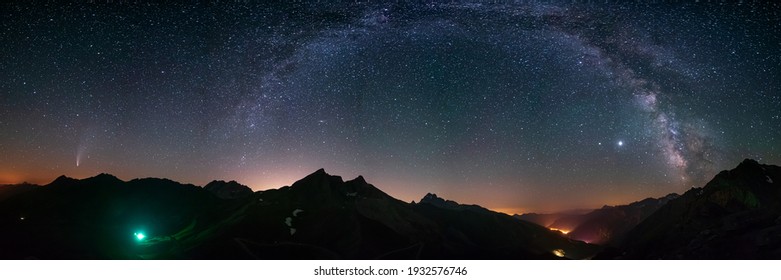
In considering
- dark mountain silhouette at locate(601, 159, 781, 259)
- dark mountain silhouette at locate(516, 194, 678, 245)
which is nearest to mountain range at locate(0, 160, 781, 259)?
dark mountain silhouette at locate(601, 159, 781, 259)

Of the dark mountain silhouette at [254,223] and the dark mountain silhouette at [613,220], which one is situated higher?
the dark mountain silhouette at [613,220]

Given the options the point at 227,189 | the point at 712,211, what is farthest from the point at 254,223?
the point at 227,189

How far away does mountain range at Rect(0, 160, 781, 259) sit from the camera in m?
30.2

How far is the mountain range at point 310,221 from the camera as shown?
1187 inches

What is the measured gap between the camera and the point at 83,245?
21.8 m

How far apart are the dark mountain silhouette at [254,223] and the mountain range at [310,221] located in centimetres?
13

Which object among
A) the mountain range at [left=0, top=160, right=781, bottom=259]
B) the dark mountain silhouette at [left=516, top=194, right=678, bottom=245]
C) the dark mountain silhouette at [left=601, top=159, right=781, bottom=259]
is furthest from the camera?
the dark mountain silhouette at [left=516, top=194, right=678, bottom=245]

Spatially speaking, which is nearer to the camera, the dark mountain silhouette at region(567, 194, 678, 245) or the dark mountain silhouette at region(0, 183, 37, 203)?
the dark mountain silhouette at region(0, 183, 37, 203)

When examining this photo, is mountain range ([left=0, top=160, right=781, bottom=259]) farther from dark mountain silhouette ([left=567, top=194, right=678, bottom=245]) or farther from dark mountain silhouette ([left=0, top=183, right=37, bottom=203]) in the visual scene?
dark mountain silhouette ([left=567, top=194, right=678, bottom=245])

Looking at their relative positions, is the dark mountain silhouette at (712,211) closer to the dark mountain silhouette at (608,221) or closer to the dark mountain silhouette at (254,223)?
the dark mountain silhouette at (254,223)

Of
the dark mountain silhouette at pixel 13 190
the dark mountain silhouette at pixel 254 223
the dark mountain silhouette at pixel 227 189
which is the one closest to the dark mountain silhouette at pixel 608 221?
the dark mountain silhouette at pixel 254 223

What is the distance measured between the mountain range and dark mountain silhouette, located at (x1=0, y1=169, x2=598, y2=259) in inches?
5.1
